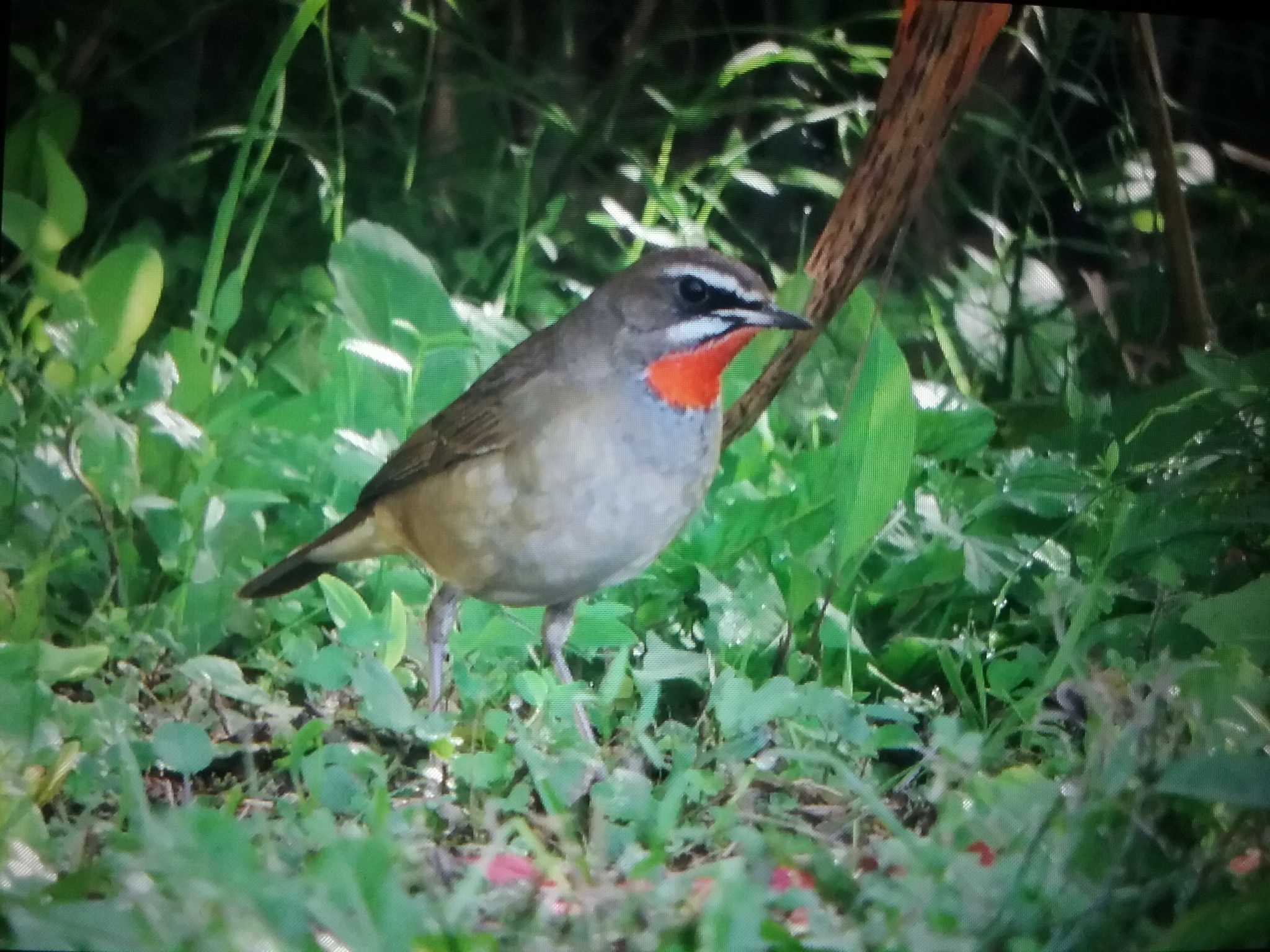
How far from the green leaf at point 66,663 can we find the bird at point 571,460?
0.64 feet

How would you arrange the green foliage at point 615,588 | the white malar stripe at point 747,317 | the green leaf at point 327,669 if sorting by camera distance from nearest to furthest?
the green foliage at point 615,588
the green leaf at point 327,669
the white malar stripe at point 747,317

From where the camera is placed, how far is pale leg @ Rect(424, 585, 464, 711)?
1633 millimetres

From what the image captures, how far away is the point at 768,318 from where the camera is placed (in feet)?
5.57

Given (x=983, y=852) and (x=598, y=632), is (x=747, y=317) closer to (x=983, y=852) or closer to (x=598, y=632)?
(x=598, y=632)

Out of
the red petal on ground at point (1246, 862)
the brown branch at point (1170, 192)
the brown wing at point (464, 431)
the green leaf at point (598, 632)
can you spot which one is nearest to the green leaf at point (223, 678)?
the brown wing at point (464, 431)

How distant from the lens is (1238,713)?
64.2 inches

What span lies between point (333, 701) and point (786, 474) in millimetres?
662

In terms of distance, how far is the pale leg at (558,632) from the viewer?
5.52 feet

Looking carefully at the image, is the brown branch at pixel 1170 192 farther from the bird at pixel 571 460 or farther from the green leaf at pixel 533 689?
the green leaf at pixel 533 689

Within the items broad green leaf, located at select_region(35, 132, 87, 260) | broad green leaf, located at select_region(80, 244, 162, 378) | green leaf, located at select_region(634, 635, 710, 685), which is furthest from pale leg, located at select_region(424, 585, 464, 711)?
broad green leaf, located at select_region(35, 132, 87, 260)

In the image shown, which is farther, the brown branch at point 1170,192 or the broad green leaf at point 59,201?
the brown branch at point 1170,192

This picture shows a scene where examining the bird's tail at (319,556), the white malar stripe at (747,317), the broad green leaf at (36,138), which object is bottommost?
the bird's tail at (319,556)

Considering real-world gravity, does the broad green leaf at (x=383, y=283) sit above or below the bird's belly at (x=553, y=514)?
above

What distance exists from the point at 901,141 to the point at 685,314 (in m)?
0.37
